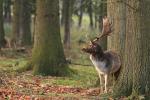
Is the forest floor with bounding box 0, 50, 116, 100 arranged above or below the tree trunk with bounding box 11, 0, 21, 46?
below

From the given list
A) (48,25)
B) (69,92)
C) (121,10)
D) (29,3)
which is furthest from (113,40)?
(29,3)

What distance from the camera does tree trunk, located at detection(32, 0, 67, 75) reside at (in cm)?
1933

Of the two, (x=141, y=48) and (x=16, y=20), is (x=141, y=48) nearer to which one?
(x=141, y=48)

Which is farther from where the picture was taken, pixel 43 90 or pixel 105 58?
pixel 43 90

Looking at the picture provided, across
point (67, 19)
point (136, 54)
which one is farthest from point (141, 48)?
point (67, 19)

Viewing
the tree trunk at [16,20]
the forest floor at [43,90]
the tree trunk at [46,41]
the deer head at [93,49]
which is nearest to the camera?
the forest floor at [43,90]

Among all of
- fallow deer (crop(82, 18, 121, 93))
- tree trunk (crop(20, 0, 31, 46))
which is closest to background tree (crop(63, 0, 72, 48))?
tree trunk (crop(20, 0, 31, 46))

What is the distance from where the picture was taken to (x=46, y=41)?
63.5 ft

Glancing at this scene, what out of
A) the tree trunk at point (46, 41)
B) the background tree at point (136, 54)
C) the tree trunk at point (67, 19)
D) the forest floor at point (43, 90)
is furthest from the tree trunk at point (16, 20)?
the background tree at point (136, 54)

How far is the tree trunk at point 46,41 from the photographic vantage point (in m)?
19.3

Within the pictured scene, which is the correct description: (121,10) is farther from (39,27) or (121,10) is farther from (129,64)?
(39,27)

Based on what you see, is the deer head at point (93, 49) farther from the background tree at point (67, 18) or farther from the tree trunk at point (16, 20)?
the background tree at point (67, 18)

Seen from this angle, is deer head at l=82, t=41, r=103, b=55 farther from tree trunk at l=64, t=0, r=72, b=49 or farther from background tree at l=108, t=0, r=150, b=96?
tree trunk at l=64, t=0, r=72, b=49

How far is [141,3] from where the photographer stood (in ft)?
38.0
